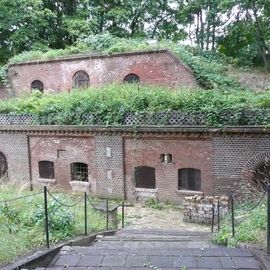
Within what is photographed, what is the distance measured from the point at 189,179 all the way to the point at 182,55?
8.14 m

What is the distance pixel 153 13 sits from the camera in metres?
33.1

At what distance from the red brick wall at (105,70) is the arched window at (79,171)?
6651 millimetres

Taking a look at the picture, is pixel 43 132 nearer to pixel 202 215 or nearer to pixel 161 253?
pixel 202 215

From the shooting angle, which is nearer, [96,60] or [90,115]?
[90,115]

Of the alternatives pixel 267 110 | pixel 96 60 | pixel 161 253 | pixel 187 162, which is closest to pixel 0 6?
pixel 96 60

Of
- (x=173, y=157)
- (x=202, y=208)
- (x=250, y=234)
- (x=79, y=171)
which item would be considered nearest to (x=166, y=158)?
(x=173, y=157)

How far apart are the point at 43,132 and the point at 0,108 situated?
3057mm

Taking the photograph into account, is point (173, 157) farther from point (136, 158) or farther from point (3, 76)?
point (3, 76)

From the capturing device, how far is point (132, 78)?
22.4 meters

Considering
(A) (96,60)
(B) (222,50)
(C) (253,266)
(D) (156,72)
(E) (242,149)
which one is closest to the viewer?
(C) (253,266)

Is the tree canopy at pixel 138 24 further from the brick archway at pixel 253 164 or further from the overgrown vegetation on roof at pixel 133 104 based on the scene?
→ the brick archway at pixel 253 164

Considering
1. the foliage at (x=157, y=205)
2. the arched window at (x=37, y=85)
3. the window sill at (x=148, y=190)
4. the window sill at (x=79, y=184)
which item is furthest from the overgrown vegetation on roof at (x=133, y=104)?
the arched window at (x=37, y=85)

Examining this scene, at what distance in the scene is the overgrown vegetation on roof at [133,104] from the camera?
1482 centimetres

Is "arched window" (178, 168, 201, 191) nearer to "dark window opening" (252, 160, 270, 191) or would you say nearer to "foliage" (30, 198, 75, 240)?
"dark window opening" (252, 160, 270, 191)
